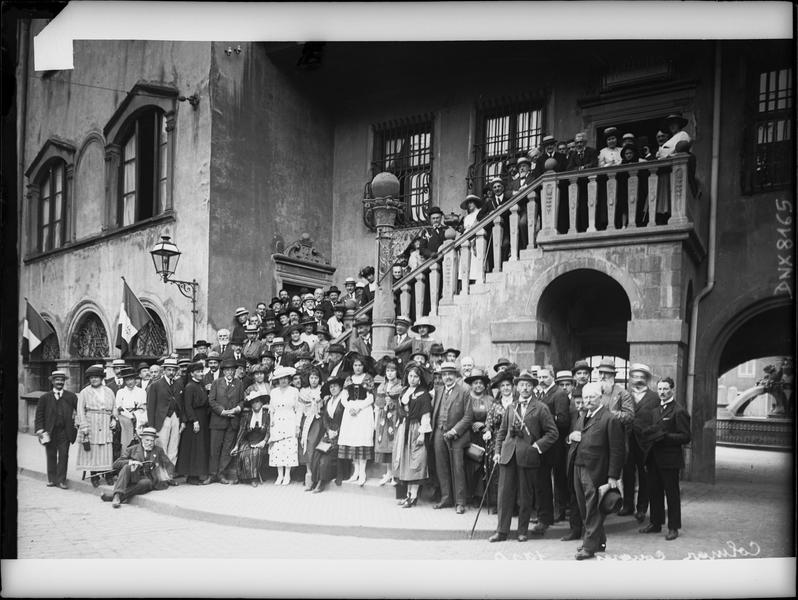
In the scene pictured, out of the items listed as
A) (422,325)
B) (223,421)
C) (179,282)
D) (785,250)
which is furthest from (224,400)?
(785,250)

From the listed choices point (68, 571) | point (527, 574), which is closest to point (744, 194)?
point (527, 574)

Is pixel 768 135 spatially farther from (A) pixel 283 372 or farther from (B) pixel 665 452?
(A) pixel 283 372

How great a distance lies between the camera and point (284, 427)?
1016cm

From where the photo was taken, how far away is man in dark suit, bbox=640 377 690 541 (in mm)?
7762

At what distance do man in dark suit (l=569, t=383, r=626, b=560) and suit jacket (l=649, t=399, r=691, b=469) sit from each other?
1186mm

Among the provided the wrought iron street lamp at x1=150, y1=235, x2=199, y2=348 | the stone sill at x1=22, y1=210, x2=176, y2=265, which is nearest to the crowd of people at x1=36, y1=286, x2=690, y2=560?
the wrought iron street lamp at x1=150, y1=235, x2=199, y2=348

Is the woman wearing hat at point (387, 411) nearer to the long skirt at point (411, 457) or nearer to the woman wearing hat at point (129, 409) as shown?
the long skirt at point (411, 457)

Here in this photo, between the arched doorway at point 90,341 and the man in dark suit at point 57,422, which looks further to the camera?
the arched doorway at point 90,341

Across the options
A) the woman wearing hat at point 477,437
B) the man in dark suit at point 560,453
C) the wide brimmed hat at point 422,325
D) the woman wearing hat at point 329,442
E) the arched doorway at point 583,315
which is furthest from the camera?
the arched doorway at point 583,315

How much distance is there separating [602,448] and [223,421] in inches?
228

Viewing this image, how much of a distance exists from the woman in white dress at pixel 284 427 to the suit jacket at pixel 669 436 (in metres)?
4.83

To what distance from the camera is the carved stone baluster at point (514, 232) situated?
33.0ft

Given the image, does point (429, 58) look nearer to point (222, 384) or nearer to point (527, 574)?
point (222, 384)

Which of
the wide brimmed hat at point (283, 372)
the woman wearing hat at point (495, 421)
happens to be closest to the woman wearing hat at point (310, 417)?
the wide brimmed hat at point (283, 372)
